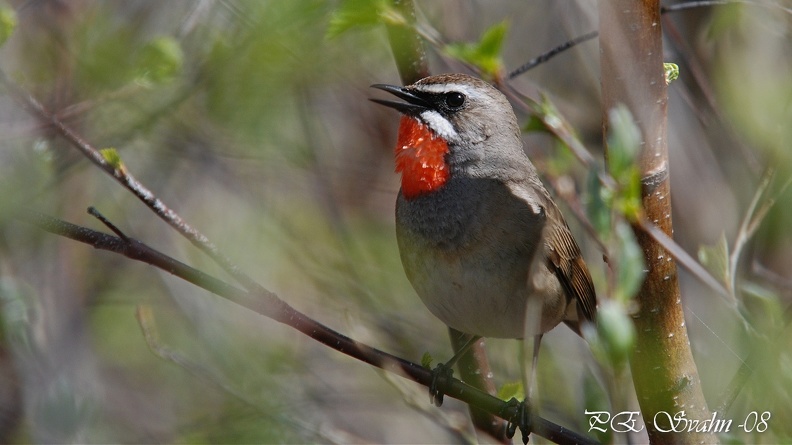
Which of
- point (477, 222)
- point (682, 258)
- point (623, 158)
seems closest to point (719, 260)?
point (682, 258)

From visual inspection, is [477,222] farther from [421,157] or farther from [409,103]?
[409,103]

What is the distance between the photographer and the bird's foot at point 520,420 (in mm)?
4016

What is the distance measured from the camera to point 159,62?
404 centimetres

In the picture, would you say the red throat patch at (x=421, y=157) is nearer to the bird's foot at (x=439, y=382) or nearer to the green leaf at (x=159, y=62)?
the bird's foot at (x=439, y=382)

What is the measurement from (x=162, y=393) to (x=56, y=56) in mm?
2792

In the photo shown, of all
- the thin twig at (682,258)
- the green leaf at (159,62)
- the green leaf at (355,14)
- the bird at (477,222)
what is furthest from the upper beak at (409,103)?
the thin twig at (682,258)

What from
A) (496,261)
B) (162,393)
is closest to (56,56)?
(162,393)

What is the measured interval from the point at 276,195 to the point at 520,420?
3.50 m

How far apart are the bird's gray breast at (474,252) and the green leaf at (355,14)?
1.14 meters

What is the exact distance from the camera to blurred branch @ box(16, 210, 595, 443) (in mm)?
2910

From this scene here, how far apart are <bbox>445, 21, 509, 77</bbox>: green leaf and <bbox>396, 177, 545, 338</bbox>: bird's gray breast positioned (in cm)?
96

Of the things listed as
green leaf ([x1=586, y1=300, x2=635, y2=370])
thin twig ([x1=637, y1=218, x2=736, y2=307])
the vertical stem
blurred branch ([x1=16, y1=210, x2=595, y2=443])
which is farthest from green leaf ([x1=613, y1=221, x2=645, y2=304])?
blurred branch ([x1=16, y1=210, x2=595, y2=443])

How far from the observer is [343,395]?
6.24 m

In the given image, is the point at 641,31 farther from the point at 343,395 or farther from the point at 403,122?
the point at 343,395
